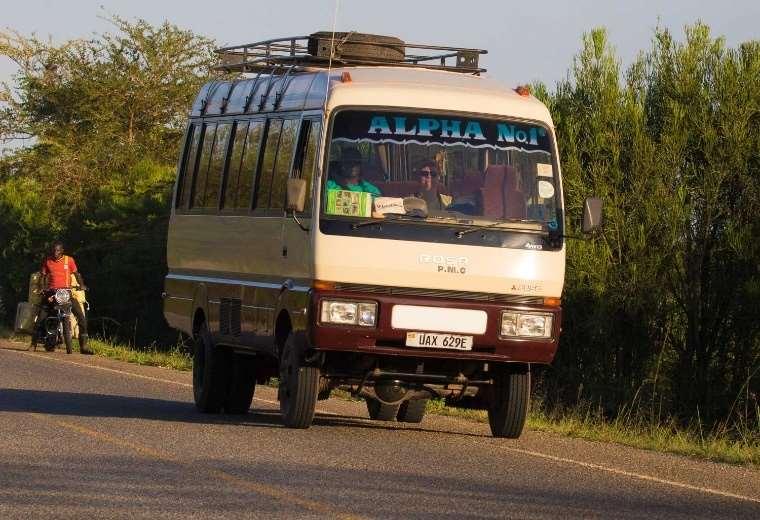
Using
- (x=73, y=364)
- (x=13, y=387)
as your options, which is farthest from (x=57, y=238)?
(x=13, y=387)

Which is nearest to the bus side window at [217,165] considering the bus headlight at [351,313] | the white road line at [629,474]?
the bus headlight at [351,313]

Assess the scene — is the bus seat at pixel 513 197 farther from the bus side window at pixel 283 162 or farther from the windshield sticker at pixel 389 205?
the bus side window at pixel 283 162

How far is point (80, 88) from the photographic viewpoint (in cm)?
4716

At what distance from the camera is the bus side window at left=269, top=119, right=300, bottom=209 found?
46.5 feet

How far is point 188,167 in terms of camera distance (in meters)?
17.5

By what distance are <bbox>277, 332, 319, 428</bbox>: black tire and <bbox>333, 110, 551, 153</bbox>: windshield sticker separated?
63.5 inches

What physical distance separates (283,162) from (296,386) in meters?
1.96

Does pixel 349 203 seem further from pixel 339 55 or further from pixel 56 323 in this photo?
pixel 56 323

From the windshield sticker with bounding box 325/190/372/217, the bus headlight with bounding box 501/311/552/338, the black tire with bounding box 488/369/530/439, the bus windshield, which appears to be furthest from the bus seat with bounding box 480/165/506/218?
the black tire with bounding box 488/369/530/439

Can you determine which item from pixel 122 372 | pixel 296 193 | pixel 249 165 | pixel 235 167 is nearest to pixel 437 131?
pixel 296 193

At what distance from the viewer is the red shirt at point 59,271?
2750 centimetres

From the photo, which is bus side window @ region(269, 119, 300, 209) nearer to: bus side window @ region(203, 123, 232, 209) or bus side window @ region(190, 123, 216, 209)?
bus side window @ region(203, 123, 232, 209)

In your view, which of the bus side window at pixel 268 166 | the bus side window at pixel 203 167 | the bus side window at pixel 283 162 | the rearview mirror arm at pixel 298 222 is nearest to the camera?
the rearview mirror arm at pixel 298 222

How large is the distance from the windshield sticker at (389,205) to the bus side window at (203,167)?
12.7 ft
